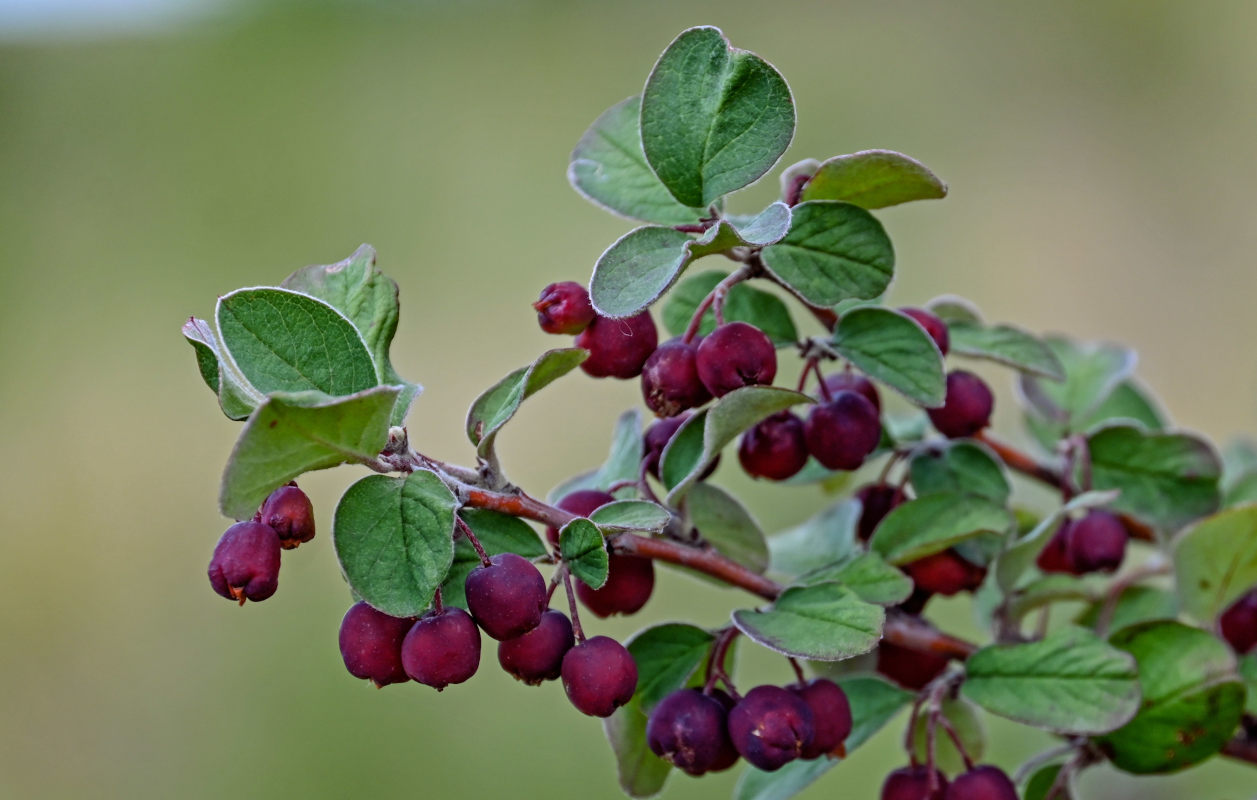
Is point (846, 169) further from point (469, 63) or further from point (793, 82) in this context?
point (469, 63)

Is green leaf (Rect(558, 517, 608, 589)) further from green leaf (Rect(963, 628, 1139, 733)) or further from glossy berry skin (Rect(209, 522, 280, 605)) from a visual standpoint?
green leaf (Rect(963, 628, 1139, 733))

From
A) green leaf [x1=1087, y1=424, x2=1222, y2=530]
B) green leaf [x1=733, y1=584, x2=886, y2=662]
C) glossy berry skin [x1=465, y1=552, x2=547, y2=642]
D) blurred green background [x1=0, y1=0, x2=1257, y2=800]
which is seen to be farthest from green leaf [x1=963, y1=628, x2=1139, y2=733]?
blurred green background [x1=0, y1=0, x2=1257, y2=800]

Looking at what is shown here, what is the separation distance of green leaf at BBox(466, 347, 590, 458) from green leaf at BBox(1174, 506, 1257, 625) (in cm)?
62

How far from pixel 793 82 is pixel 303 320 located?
207 inches

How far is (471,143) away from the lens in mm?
5691

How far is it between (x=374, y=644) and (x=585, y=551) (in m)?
0.14

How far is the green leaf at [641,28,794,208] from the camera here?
0.76 metres

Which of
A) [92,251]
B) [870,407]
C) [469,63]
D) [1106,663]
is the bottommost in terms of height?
[1106,663]

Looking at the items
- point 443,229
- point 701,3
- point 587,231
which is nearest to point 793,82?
point 701,3

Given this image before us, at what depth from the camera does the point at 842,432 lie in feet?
2.84

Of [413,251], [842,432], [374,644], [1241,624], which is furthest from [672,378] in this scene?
[413,251]

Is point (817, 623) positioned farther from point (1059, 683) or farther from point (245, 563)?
point (245, 563)

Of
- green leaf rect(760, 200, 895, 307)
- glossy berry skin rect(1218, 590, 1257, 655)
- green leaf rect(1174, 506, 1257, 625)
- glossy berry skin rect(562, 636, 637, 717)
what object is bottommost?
glossy berry skin rect(1218, 590, 1257, 655)

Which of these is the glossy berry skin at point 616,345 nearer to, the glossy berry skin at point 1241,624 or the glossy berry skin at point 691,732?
the glossy berry skin at point 691,732
